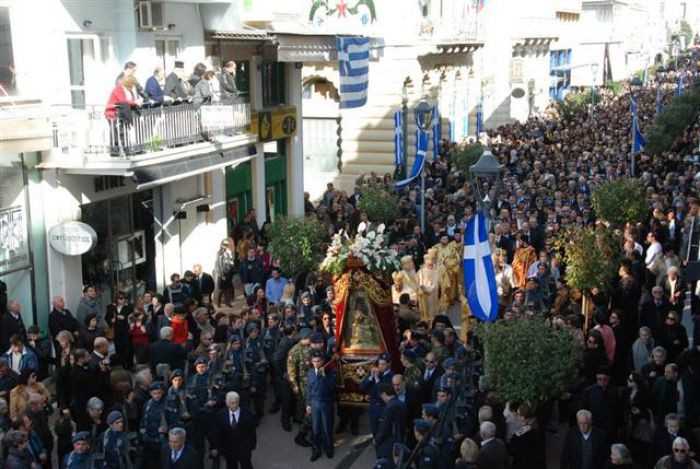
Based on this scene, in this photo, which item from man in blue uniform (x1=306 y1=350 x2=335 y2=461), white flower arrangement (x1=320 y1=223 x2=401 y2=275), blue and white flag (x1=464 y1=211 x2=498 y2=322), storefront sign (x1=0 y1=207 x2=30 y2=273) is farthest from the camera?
storefront sign (x1=0 y1=207 x2=30 y2=273)

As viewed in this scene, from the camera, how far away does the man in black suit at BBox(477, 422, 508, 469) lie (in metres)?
11.5

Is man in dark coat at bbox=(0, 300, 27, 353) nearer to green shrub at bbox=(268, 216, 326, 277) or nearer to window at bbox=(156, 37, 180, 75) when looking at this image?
green shrub at bbox=(268, 216, 326, 277)

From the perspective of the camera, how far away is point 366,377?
1450 cm

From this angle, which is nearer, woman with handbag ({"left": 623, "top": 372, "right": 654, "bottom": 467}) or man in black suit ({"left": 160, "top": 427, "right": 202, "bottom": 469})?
man in black suit ({"left": 160, "top": 427, "right": 202, "bottom": 469})

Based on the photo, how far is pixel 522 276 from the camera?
65.8 ft

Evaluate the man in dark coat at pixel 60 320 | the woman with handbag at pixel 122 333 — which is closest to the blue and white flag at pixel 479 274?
the woman with handbag at pixel 122 333

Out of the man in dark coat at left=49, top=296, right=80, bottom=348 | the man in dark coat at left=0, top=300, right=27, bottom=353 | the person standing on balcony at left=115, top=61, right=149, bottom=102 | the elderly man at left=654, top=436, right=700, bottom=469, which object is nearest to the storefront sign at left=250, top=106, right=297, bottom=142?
the person standing on balcony at left=115, top=61, right=149, bottom=102

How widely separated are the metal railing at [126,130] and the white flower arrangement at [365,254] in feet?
16.1

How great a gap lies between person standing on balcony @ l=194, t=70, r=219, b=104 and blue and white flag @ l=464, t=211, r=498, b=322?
7.91m

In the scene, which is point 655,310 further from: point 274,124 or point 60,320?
point 274,124

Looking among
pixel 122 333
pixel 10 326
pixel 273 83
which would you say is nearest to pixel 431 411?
pixel 122 333

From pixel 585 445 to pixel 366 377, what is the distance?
11.7 feet

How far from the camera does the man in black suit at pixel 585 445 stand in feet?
38.8

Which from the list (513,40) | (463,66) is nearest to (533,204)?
(463,66)
